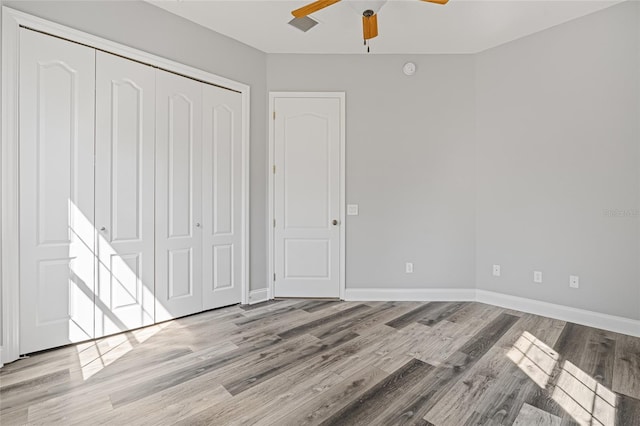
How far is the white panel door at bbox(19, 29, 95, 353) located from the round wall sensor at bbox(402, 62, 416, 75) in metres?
3.10

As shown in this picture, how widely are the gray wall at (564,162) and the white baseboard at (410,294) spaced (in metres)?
0.31

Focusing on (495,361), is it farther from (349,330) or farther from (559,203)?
(559,203)

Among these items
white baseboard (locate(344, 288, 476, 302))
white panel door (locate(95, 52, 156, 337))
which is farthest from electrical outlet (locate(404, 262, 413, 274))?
white panel door (locate(95, 52, 156, 337))

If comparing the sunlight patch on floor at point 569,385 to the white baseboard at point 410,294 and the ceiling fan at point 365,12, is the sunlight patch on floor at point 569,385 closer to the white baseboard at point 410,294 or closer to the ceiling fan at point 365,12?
the white baseboard at point 410,294

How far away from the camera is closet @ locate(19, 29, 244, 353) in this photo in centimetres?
230

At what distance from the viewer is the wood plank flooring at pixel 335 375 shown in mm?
1697

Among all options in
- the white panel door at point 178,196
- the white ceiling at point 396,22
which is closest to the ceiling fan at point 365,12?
the white ceiling at point 396,22

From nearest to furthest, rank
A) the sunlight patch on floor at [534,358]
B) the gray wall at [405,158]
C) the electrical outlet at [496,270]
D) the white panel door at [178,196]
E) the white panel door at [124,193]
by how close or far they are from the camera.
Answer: the sunlight patch on floor at [534,358], the white panel door at [124,193], the white panel door at [178,196], the electrical outlet at [496,270], the gray wall at [405,158]

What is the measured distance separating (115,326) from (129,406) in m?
1.16

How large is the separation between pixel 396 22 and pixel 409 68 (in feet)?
2.33

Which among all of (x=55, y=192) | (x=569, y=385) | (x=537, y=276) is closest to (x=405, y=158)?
(x=537, y=276)

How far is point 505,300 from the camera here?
3.52 metres

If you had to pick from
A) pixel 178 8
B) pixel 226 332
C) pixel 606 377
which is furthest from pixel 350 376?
pixel 178 8

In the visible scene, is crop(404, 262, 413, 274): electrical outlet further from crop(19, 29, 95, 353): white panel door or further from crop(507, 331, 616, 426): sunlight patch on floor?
crop(19, 29, 95, 353): white panel door
